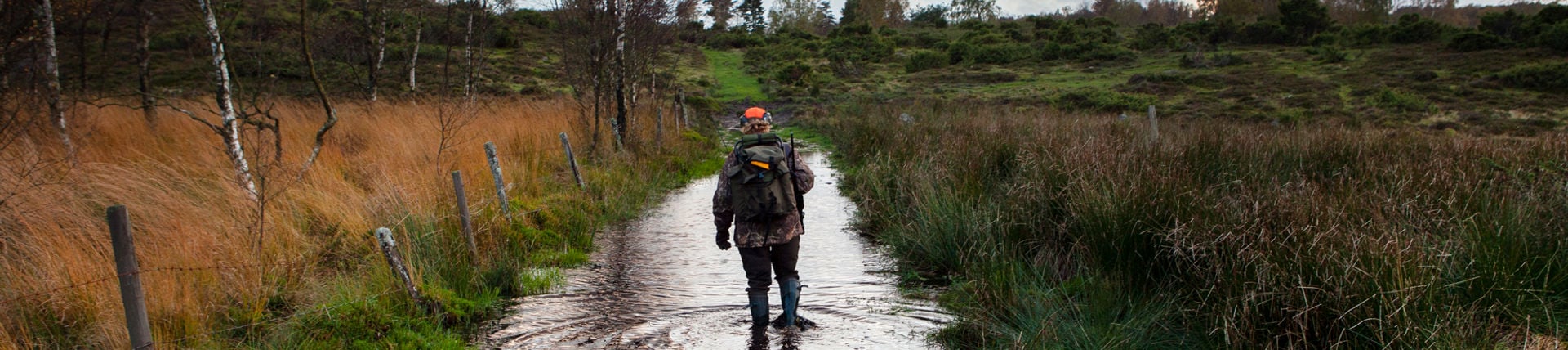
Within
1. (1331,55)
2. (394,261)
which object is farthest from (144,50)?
(1331,55)

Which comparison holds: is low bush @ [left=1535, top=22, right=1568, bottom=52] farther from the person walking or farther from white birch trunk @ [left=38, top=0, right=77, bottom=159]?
white birch trunk @ [left=38, top=0, right=77, bottom=159]

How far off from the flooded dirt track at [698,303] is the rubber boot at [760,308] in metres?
0.10

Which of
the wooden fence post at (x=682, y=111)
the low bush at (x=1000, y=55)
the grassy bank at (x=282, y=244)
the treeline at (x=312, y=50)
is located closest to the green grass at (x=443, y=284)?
the grassy bank at (x=282, y=244)

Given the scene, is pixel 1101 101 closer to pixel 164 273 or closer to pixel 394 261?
pixel 394 261

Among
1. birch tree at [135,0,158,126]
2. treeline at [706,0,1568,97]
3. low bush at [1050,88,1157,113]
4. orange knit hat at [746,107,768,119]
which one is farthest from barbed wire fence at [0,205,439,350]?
treeline at [706,0,1568,97]

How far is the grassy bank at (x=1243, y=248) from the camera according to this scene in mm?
3605

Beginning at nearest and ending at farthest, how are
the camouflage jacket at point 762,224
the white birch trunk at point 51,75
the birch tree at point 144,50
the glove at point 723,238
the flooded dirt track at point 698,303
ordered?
the flooded dirt track at point 698,303
the camouflage jacket at point 762,224
the glove at point 723,238
the white birch trunk at point 51,75
the birch tree at point 144,50

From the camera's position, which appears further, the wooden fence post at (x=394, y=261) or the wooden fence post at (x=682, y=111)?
the wooden fence post at (x=682, y=111)

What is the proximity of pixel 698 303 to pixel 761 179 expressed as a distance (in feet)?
4.70

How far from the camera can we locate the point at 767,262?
535cm

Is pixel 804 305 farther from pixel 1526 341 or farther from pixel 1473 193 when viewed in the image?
pixel 1473 193

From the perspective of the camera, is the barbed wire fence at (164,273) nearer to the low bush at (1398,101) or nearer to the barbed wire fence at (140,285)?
the barbed wire fence at (140,285)

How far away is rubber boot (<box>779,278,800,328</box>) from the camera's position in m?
5.34

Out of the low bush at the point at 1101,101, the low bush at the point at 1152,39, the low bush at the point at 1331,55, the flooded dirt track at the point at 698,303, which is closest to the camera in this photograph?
the flooded dirt track at the point at 698,303
